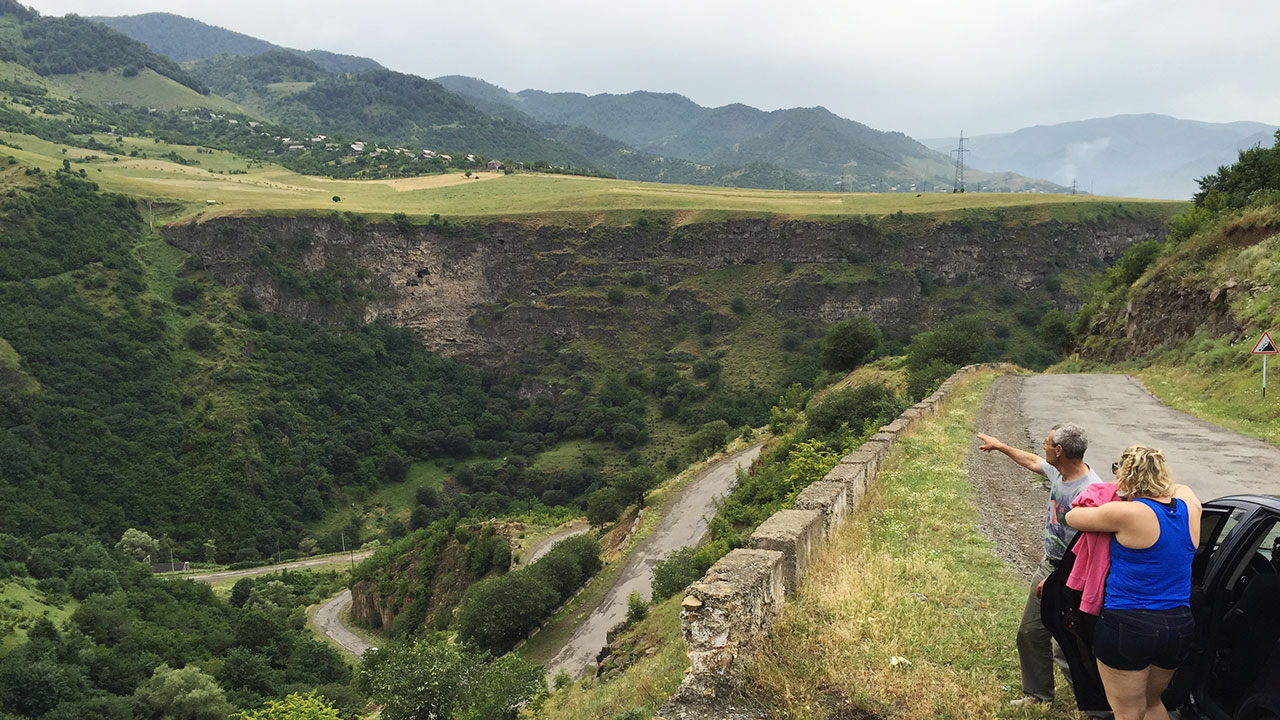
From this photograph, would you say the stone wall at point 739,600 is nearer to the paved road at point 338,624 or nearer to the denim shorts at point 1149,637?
the denim shorts at point 1149,637

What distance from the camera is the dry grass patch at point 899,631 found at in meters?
5.11

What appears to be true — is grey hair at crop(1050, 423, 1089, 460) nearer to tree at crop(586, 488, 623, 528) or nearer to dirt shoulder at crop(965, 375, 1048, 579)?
dirt shoulder at crop(965, 375, 1048, 579)

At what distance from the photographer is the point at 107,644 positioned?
1705 inches

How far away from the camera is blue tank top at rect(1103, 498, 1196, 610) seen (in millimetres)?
3938

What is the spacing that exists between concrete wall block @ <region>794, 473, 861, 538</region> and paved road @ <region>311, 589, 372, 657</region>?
49217 mm

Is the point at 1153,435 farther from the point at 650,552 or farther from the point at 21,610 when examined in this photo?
the point at 21,610

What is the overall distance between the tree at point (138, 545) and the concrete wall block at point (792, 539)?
7392 cm

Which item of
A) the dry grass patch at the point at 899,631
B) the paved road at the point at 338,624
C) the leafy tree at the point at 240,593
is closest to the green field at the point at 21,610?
the leafy tree at the point at 240,593

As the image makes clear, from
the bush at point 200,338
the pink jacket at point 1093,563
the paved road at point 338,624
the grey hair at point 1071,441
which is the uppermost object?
the grey hair at point 1071,441

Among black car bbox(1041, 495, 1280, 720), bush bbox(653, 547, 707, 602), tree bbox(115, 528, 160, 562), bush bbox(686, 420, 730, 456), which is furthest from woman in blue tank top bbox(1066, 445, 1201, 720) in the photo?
tree bbox(115, 528, 160, 562)

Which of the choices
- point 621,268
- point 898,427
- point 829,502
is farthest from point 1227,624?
point 621,268

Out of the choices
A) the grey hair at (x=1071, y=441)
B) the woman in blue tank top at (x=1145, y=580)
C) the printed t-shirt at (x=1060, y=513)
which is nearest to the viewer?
the woman in blue tank top at (x=1145, y=580)

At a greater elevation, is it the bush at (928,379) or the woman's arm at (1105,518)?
the woman's arm at (1105,518)

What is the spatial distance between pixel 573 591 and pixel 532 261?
76032 millimetres
